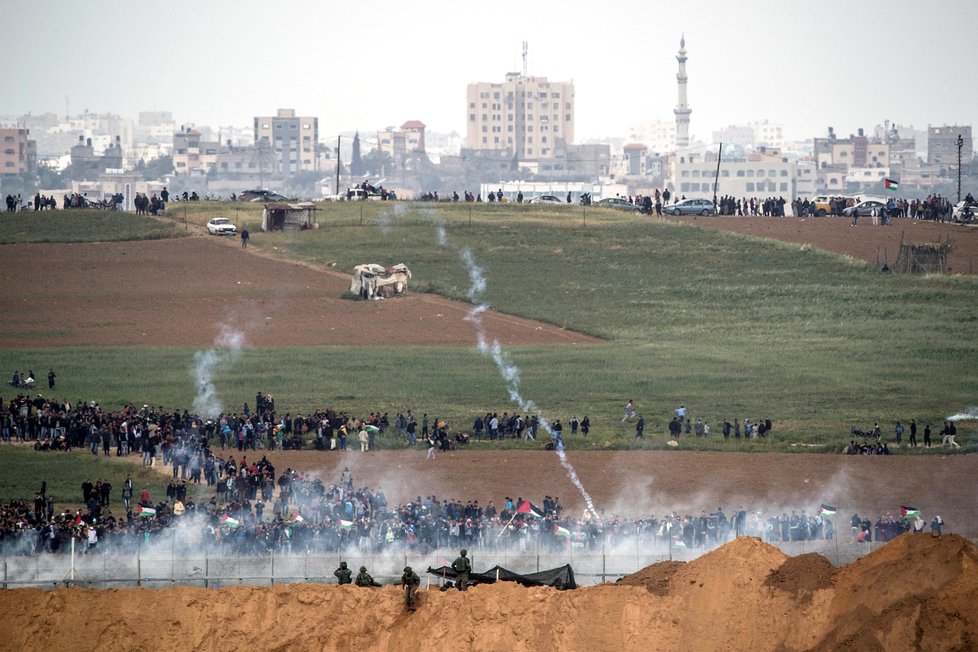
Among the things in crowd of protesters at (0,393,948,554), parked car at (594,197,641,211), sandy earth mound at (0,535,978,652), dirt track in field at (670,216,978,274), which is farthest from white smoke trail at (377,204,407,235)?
sandy earth mound at (0,535,978,652)

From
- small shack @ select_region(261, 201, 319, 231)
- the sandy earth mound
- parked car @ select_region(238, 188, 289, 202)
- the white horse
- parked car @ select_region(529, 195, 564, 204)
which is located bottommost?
the sandy earth mound

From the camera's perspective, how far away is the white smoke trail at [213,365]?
5794 cm

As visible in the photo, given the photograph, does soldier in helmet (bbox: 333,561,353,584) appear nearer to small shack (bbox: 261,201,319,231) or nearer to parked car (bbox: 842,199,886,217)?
small shack (bbox: 261,201,319,231)

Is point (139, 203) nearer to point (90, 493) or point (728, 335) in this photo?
point (728, 335)

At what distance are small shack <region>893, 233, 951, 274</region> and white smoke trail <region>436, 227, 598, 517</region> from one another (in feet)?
80.4

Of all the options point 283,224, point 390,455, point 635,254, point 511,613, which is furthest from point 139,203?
point 511,613

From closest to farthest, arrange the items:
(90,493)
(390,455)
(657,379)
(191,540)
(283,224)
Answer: (191,540) < (90,493) < (390,455) < (657,379) < (283,224)

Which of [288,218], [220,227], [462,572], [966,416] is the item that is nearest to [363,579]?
[462,572]

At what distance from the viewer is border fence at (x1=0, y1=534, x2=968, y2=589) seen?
3198 cm

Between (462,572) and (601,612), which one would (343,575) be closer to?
(462,572)

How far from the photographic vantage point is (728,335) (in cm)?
7406

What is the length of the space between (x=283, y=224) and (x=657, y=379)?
37.4 meters

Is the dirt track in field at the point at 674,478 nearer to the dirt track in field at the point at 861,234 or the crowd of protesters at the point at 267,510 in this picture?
the crowd of protesters at the point at 267,510

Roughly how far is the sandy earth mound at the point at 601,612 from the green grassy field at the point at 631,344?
2719 cm
